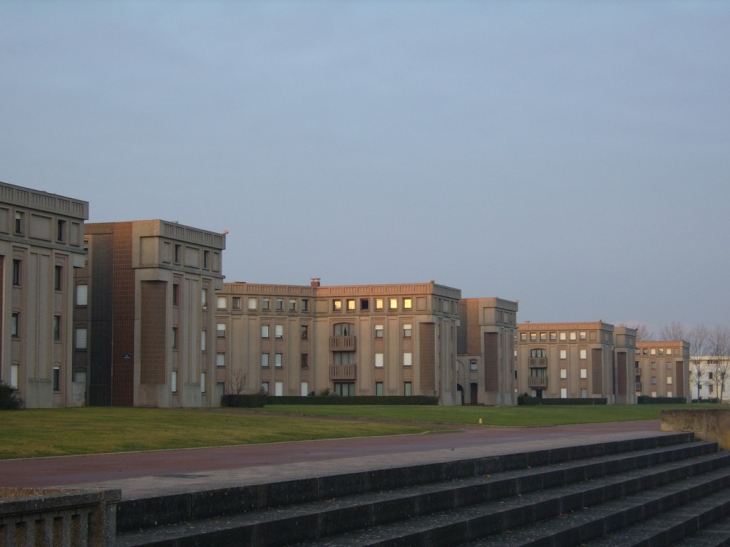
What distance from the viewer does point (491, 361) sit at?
357 ft

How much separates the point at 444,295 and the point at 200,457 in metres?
79.2

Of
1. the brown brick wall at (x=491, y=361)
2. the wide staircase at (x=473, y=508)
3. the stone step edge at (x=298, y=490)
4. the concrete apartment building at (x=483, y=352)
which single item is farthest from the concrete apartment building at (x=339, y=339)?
the stone step edge at (x=298, y=490)

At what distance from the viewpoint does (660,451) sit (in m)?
20.8

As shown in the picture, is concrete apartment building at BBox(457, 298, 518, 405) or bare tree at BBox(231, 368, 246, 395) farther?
concrete apartment building at BBox(457, 298, 518, 405)

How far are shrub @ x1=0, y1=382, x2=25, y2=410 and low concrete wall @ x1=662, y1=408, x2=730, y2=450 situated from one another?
32967 mm

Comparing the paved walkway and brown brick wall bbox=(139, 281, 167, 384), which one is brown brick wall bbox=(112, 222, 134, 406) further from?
the paved walkway

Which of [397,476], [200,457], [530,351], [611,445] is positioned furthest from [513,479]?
[530,351]

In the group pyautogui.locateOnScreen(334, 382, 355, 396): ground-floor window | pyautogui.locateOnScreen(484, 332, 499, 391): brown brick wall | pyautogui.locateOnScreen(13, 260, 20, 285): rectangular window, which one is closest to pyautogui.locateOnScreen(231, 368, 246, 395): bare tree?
pyautogui.locateOnScreen(334, 382, 355, 396): ground-floor window

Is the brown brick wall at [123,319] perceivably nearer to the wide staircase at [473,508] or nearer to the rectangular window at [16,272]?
the rectangular window at [16,272]

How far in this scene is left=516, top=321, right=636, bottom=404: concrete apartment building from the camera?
136 m

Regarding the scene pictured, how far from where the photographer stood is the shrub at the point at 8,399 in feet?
153

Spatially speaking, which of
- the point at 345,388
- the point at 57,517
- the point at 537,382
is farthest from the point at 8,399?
the point at 537,382

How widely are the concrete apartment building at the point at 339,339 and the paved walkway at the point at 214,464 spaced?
6746cm

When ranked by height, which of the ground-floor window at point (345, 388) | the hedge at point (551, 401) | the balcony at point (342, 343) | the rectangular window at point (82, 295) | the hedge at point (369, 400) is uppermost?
the rectangular window at point (82, 295)
